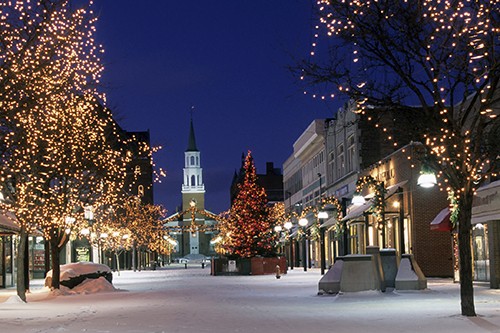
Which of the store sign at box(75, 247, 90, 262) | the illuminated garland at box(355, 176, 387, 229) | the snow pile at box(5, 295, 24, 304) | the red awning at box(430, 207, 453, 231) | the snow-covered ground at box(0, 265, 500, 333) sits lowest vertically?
the snow-covered ground at box(0, 265, 500, 333)

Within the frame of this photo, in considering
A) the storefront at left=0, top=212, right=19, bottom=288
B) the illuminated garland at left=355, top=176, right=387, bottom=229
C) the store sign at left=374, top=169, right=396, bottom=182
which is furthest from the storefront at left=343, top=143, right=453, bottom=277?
the storefront at left=0, top=212, right=19, bottom=288

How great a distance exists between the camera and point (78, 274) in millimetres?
37500

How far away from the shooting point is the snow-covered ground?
704 inches

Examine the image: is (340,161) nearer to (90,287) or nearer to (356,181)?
(356,181)

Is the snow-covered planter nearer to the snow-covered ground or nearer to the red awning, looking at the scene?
the snow-covered ground

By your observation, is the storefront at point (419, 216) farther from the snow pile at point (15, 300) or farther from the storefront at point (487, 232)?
the snow pile at point (15, 300)

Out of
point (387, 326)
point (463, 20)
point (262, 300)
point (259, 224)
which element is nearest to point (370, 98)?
point (463, 20)

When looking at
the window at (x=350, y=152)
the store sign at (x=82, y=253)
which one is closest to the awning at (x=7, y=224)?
the window at (x=350, y=152)

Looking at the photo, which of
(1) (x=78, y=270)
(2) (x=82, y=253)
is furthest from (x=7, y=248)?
(2) (x=82, y=253)

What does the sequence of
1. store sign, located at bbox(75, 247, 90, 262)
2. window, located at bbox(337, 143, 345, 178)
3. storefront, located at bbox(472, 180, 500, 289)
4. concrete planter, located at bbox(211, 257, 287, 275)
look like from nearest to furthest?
storefront, located at bbox(472, 180, 500, 289) < concrete planter, located at bbox(211, 257, 287, 275) < window, located at bbox(337, 143, 345, 178) < store sign, located at bbox(75, 247, 90, 262)

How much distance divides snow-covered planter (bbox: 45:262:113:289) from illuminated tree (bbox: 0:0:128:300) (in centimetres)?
123

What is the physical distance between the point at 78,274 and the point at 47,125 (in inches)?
385

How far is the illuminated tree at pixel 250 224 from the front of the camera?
63.4m

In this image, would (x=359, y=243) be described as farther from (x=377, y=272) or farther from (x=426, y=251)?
(x=377, y=272)
